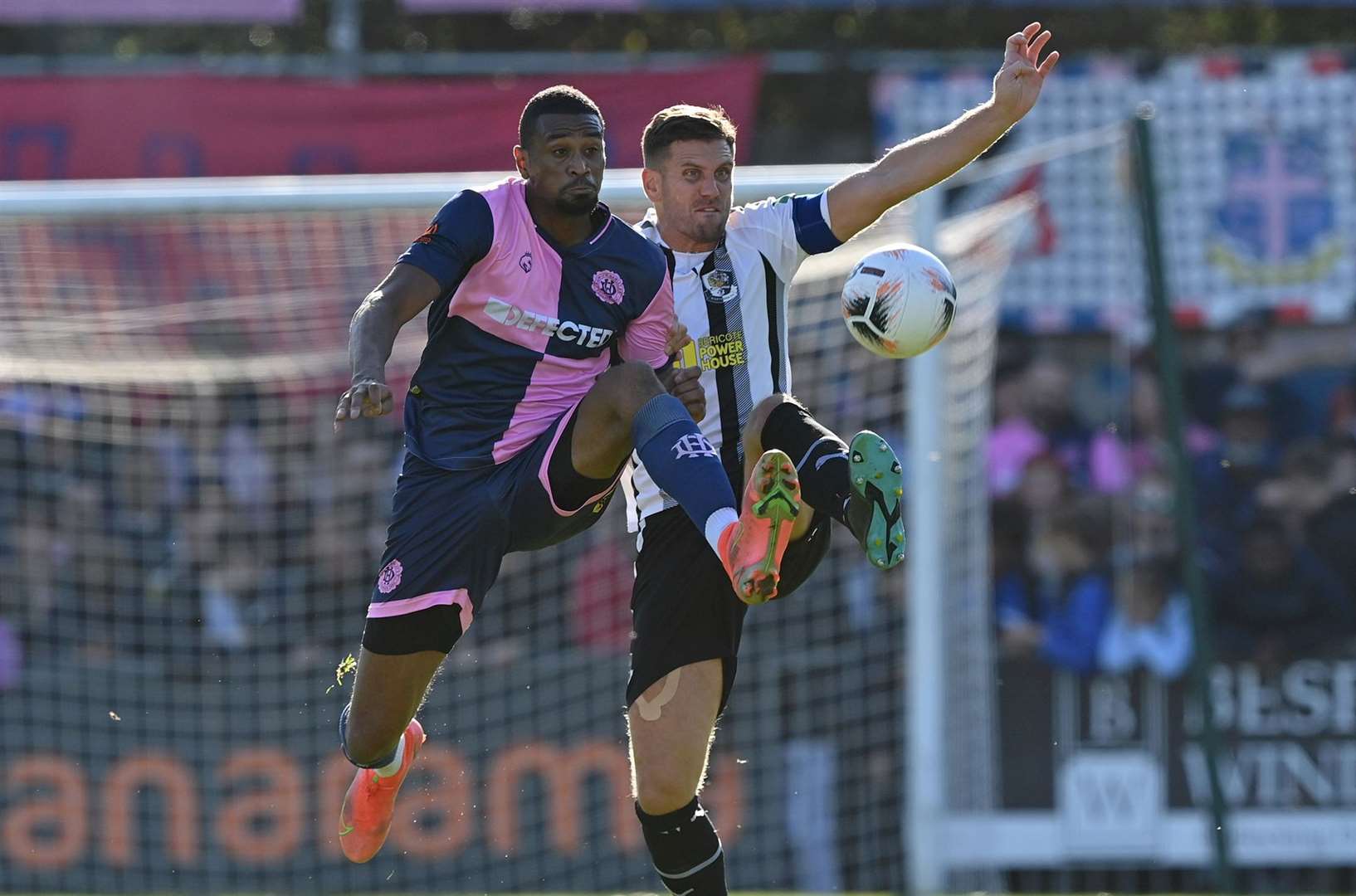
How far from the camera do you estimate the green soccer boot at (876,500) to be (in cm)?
550

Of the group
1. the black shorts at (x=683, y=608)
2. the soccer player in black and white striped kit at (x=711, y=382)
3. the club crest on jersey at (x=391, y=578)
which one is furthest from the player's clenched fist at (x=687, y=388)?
the club crest on jersey at (x=391, y=578)

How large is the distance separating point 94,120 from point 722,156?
25.3 feet

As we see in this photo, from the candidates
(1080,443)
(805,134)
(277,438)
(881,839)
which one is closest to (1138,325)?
(1080,443)

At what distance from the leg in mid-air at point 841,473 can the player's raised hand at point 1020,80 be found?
1.14 meters

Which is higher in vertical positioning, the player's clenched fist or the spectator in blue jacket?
the player's clenched fist

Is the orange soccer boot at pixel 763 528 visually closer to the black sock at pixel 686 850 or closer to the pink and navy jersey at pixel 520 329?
the pink and navy jersey at pixel 520 329

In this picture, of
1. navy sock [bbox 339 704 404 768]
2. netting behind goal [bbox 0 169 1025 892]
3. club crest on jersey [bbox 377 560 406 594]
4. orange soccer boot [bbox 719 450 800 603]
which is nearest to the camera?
orange soccer boot [bbox 719 450 800 603]

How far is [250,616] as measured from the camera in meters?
11.2

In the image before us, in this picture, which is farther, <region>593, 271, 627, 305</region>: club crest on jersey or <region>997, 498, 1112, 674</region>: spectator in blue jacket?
<region>997, 498, 1112, 674</region>: spectator in blue jacket

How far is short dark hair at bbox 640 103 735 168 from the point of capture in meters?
6.31

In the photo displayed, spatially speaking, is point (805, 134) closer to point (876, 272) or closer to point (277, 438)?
point (277, 438)

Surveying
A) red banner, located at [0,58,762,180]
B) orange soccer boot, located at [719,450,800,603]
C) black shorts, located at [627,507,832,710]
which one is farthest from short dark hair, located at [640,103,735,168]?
red banner, located at [0,58,762,180]

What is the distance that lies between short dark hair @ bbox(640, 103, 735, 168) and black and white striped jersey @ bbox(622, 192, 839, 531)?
27cm

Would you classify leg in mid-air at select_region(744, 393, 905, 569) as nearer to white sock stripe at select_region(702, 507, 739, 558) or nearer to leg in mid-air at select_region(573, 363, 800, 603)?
leg in mid-air at select_region(573, 363, 800, 603)
